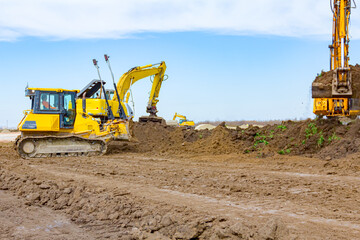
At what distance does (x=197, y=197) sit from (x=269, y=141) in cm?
884

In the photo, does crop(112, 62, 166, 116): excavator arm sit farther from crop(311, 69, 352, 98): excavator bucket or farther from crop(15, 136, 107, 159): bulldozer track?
crop(311, 69, 352, 98): excavator bucket

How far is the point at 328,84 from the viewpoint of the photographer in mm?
13562

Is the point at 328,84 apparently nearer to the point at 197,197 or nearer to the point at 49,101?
the point at 197,197

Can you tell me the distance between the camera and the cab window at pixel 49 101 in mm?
15094

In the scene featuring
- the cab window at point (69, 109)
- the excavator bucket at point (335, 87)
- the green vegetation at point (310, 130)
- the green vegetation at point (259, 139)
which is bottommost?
the green vegetation at point (259, 139)

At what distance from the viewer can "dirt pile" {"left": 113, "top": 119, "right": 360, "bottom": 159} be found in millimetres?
13614

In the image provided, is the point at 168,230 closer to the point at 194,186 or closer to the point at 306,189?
the point at 194,186

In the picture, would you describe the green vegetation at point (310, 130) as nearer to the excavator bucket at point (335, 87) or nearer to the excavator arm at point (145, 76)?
the excavator bucket at point (335, 87)

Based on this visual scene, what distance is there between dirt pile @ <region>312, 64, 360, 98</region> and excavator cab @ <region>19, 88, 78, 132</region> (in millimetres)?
8780

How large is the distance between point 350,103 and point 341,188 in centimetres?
735

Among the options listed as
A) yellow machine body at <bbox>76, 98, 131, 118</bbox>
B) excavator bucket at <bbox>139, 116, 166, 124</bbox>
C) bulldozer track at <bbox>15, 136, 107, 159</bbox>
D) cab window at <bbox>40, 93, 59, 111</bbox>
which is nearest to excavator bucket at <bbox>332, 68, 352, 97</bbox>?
bulldozer track at <bbox>15, 136, 107, 159</bbox>

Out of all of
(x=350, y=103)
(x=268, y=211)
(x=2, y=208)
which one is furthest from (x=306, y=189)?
(x=350, y=103)

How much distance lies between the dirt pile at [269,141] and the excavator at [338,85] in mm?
449

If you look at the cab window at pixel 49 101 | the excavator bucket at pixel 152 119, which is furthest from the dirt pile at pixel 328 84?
the excavator bucket at pixel 152 119
